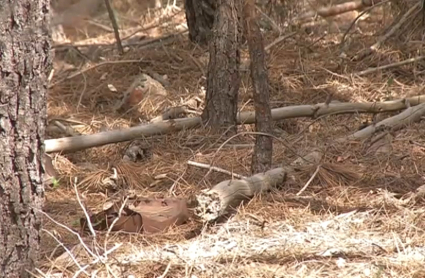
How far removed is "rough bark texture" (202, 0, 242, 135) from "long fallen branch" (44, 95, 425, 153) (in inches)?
5.0

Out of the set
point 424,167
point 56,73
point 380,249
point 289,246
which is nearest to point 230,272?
point 289,246

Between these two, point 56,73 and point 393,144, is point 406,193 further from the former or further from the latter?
point 56,73

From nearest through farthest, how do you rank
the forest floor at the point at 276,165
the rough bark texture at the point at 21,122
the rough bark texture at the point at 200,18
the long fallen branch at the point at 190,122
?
the rough bark texture at the point at 21,122 → the forest floor at the point at 276,165 → the long fallen branch at the point at 190,122 → the rough bark texture at the point at 200,18

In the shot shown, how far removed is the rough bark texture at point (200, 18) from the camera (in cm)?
611

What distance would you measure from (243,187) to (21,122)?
1.22m

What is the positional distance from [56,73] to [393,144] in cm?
333

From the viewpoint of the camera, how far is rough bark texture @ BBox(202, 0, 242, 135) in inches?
178

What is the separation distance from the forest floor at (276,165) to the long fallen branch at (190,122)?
2.6 inches

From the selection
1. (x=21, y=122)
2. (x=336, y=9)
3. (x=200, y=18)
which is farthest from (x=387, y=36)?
(x=21, y=122)

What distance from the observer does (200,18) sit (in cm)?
620

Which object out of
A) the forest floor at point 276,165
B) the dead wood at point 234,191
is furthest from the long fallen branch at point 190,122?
the dead wood at point 234,191

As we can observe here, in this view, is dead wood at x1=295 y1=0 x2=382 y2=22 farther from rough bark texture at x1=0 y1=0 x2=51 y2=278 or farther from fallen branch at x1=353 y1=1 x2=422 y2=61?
rough bark texture at x1=0 y1=0 x2=51 y2=278

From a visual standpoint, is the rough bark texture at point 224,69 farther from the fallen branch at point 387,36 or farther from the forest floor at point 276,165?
the fallen branch at point 387,36

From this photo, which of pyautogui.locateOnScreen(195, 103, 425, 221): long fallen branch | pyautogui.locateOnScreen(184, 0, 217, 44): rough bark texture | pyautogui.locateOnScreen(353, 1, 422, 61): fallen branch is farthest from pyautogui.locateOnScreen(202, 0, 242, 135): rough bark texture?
pyautogui.locateOnScreen(353, 1, 422, 61): fallen branch
